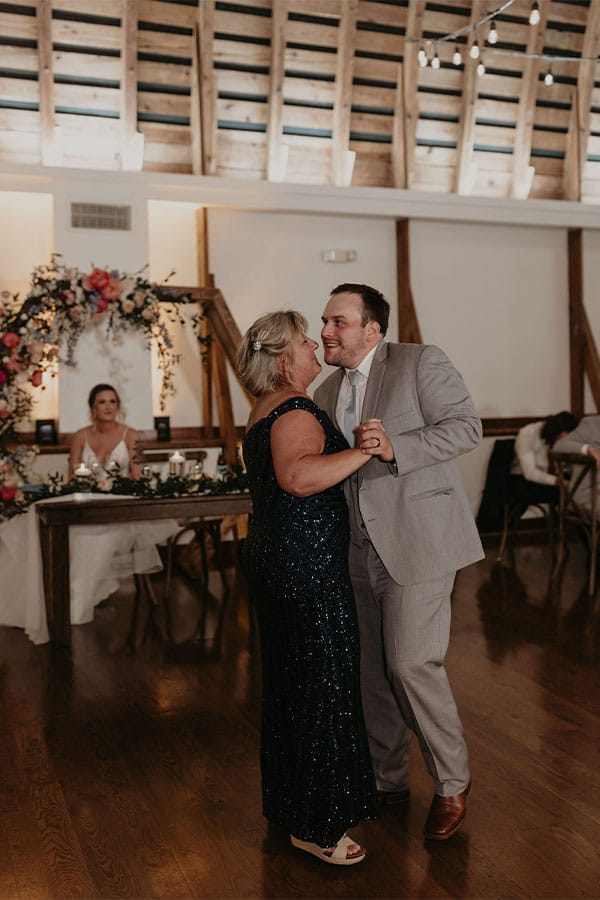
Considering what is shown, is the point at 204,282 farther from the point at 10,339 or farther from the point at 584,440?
the point at 584,440

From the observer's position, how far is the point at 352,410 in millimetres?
3082

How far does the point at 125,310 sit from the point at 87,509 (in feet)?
5.23

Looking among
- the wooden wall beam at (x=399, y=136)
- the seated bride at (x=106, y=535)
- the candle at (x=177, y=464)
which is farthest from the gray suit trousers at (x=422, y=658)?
the wooden wall beam at (x=399, y=136)

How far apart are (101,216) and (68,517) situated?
11.5ft

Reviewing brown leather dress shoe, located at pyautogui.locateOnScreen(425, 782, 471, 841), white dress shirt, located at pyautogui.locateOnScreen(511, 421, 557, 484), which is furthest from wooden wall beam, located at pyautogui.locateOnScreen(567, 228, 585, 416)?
brown leather dress shoe, located at pyautogui.locateOnScreen(425, 782, 471, 841)

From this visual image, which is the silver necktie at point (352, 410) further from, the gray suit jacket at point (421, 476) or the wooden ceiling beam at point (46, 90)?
the wooden ceiling beam at point (46, 90)

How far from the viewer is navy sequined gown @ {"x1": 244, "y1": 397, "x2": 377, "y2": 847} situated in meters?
2.69

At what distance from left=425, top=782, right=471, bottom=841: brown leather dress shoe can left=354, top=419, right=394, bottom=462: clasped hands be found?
3.45 feet

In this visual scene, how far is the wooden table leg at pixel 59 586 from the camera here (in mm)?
5059

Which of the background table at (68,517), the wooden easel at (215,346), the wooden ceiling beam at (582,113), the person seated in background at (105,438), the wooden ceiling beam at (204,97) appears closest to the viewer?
the background table at (68,517)

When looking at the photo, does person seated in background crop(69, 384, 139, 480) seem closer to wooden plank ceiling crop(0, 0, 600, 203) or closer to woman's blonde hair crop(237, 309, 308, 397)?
wooden plank ceiling crop(0, 0, 600, 203)

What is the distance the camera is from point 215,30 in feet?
25.7

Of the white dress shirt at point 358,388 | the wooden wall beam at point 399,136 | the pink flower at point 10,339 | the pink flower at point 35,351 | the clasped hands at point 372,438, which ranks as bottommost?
the clasped hands at point 372,438

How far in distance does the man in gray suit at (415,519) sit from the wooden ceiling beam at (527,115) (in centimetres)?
660
